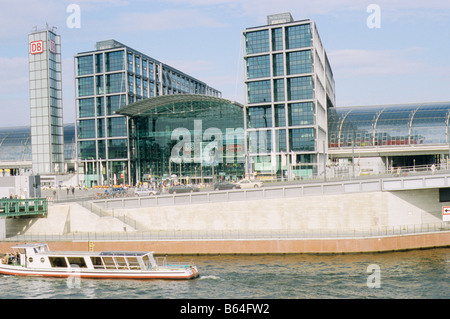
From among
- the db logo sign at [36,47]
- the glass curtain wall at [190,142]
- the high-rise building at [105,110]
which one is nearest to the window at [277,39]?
the glass curtain wall at [190,142]

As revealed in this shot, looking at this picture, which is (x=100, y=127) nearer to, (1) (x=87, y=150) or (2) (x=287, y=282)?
(1) (x=87, y=150)

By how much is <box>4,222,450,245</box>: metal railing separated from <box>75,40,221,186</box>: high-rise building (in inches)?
2155

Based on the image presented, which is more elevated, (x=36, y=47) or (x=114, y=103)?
(x=36, y=47)

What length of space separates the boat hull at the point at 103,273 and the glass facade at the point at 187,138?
177 feet

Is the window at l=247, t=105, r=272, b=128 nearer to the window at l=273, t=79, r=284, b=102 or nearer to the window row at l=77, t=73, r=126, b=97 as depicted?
the window at l=273, t=79, r=284, b=102

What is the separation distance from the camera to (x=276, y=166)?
294 feet

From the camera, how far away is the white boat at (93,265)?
131ft

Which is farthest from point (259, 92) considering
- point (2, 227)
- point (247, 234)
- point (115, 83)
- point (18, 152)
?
point (18, 152)

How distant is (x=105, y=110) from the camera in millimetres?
110250

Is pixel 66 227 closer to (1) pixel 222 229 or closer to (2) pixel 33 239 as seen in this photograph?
(2) pixel 33 239

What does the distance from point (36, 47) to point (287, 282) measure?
280 feet

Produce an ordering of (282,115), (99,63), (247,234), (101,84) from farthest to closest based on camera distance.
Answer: (99,63), (101,84), (282,115), (247,234)

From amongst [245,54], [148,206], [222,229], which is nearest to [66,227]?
[148,206]

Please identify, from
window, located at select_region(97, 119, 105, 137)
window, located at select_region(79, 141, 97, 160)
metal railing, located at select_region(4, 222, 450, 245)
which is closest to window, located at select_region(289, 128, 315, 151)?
metal railing, located at select_region(4, 222, 450, 245)
